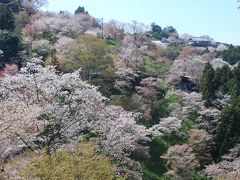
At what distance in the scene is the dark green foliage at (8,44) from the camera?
210ft

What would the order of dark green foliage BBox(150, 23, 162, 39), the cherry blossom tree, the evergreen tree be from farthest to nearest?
dark green foliage BBox(150, 23, 162, 39) → the evergreen tree → the cherry blossom tree

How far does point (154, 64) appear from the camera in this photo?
8519 centimetres

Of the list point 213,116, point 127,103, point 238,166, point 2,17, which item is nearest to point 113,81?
point 127,103

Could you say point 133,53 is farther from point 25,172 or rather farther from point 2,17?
point 25,172

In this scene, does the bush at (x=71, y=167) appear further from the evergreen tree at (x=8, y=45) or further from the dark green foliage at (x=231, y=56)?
the dark green foliage at (x=231, y=56)

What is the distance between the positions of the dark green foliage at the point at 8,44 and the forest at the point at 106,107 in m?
0.14

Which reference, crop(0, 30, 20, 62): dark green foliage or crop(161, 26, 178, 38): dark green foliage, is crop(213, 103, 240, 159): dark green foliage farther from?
crop(161, 26, 178, 38): dark green foliage

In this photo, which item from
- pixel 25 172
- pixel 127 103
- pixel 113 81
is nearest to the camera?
pixel 25 172

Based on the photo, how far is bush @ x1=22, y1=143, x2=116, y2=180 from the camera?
22453 mm

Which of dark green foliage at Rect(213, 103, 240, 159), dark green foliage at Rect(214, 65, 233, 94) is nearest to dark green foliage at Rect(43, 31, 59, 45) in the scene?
dark green foliage at Rect(214, 65, 233, 94)

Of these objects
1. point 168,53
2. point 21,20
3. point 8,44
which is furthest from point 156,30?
point 8,44

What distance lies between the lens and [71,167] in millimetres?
23391

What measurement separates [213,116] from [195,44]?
8443 centimetres

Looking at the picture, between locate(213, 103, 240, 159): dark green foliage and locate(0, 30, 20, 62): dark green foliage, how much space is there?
30.7 meters
